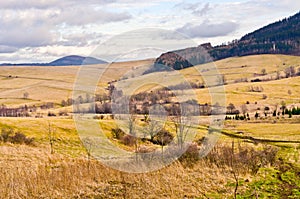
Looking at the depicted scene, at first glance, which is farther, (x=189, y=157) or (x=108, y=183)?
(x=189, y=157)

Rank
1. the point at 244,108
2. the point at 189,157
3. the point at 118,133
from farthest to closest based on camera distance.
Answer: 1. the point at 244,108
2. the point at 118,133
3. the point at 189,157

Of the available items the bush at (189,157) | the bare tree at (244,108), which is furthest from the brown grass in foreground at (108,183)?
the bare tree at (244,108)

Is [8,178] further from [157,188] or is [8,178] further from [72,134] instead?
[72,134]

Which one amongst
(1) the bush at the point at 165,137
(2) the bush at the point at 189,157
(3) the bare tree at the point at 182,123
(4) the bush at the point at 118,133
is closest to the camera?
(2) the bush at the point at 189,157

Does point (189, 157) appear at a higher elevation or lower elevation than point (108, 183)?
higher

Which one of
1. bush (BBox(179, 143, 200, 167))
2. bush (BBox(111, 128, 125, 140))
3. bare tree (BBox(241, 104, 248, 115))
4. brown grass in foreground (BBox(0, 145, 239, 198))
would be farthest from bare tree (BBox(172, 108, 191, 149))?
bare tree (BBox(241, 104, 248, 115))

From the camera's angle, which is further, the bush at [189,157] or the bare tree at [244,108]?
the bare tree at [244,108]

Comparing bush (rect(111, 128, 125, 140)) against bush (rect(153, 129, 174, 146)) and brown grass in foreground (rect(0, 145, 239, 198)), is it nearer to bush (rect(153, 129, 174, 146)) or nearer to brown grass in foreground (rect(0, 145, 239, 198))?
bush (rect(153, 129, 174, 146))

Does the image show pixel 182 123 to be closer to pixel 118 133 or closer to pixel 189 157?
pixel 189 157

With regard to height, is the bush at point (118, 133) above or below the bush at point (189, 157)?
below

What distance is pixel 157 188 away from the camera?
A: 12.8 meters

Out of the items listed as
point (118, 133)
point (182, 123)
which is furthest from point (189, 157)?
point (118, 133)

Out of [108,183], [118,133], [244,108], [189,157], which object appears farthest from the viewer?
[244,108]

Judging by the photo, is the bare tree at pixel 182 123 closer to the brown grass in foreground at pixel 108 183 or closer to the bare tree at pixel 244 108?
the brown grass in foreground at pixel 108 183
